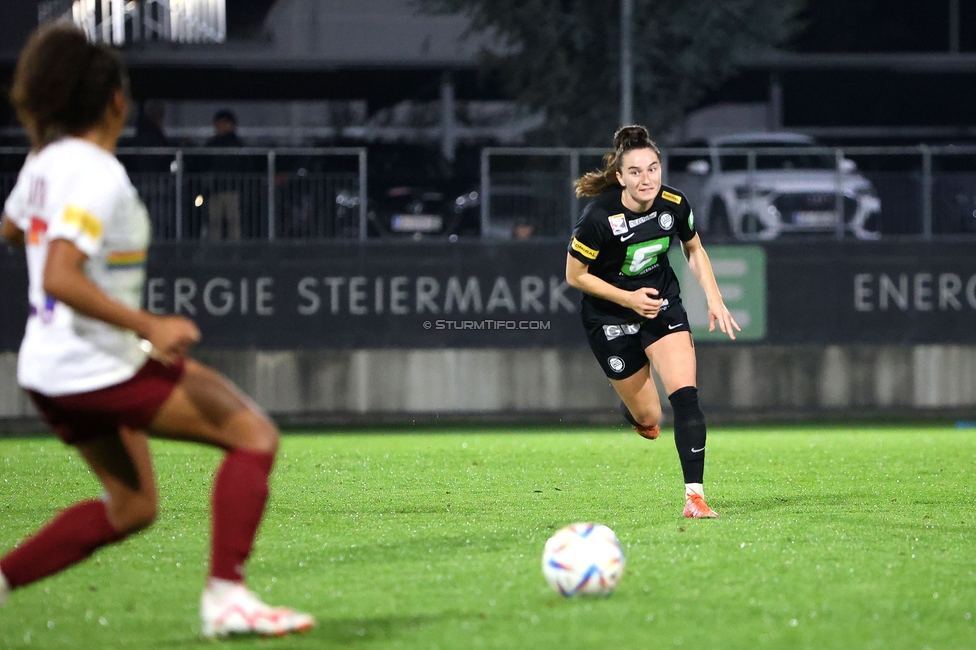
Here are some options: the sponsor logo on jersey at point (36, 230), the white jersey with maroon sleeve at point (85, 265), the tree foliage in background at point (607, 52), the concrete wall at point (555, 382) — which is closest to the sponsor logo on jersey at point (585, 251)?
the white jersey with maroon sleeve at point (85, 265)

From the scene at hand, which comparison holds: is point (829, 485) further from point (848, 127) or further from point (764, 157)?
point (848, 127)

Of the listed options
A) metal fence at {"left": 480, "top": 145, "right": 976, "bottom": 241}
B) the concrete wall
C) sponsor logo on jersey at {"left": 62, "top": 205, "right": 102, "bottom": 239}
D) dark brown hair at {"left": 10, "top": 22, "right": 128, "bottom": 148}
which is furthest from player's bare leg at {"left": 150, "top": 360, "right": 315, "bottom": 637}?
metal fence at {"left": 480, "top": 145, "right": 976, "bottom": 241}

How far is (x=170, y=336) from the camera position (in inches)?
178

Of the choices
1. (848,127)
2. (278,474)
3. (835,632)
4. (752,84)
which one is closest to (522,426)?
(278,474)

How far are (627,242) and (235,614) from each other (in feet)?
14.3

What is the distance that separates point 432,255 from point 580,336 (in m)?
1.91

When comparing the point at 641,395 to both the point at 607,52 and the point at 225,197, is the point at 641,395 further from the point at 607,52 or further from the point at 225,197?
the point at 607,52

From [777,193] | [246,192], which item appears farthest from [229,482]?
[777,193]

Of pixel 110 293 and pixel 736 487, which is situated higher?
pixel 110 293

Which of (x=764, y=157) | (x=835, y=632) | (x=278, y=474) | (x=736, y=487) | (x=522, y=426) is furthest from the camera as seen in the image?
(x=764, y=157)

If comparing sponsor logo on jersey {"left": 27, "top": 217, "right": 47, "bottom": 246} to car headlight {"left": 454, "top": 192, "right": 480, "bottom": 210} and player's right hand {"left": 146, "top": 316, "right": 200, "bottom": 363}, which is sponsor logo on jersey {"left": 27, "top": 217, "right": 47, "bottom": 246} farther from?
car headlight {"left": 454, "top": 192, "right": 480, "bottom": 210}

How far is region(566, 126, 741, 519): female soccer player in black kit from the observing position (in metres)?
8.46

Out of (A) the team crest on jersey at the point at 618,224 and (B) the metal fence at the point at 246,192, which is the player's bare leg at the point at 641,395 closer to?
(A) the team crest on jersey at the point at 618,224

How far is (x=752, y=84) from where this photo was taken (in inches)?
1148
